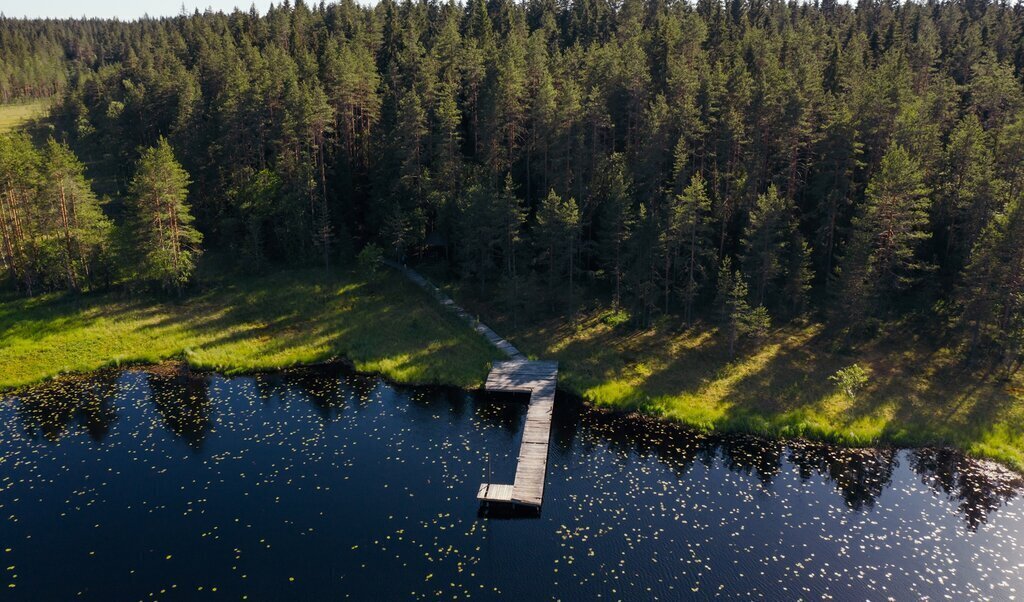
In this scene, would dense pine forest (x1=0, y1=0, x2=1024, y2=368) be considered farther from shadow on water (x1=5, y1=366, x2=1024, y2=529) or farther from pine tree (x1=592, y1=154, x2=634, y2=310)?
shadow on water (x1=5, y1=366, x2=1024, y2=529)

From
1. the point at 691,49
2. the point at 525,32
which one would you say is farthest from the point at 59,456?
the point at 525,32

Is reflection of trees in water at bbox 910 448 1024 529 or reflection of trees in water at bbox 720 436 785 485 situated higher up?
reflection of trees in water at bbox 720 436 785 485

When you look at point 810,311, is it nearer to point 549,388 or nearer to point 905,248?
point 905,248

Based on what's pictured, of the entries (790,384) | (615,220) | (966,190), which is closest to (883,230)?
(966,190)

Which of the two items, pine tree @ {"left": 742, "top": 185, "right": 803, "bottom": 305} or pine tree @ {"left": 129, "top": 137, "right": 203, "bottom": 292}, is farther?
pine tree @ {"left": 129, "top": 137, "right": 203, "bottom": 292}

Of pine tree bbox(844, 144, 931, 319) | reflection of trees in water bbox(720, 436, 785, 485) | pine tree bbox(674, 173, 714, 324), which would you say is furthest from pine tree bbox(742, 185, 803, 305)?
reflection of trees in water bbox(720, 436, 785, 485)
